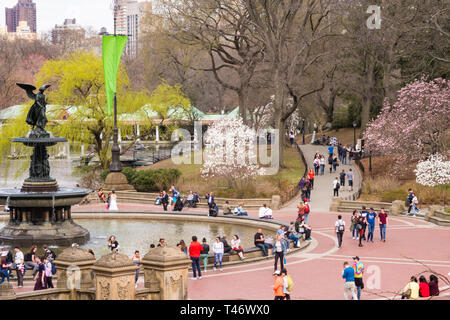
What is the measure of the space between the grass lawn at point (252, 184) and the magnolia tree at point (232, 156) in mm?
602

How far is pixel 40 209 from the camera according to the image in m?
28.3

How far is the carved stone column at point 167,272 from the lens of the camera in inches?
684

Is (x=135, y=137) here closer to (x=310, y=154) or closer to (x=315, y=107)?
(x=310, y=154)

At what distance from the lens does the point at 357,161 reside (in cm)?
5712

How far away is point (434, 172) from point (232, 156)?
12676 mm

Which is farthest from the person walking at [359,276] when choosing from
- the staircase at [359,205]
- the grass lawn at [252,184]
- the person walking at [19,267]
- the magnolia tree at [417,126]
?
the magnolia tree at [417,126]

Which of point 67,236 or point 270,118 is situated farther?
point 270,118

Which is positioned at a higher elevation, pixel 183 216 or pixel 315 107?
pixel 315 107

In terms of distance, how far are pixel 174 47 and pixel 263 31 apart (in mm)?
12845

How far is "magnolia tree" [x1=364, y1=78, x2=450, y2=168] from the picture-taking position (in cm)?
4578

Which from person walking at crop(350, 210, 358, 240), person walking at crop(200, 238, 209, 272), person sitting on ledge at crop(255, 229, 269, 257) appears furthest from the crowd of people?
person walking at crop(350, 210, 358, 240)

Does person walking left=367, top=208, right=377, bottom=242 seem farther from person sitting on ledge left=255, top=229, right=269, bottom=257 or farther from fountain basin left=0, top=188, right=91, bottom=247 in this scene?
fountain basin left=0, top=188, right=91, bottom=247
